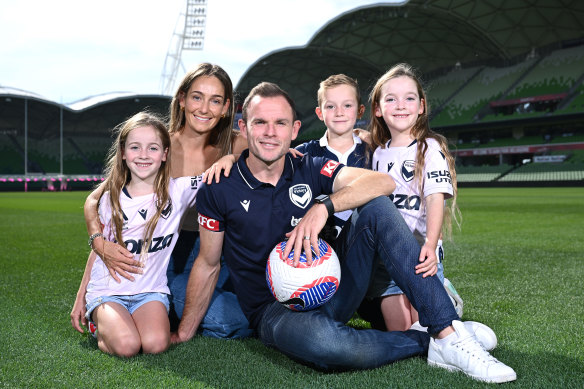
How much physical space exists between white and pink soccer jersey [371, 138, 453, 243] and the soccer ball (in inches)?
34.2

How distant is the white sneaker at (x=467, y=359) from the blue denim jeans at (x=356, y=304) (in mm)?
90

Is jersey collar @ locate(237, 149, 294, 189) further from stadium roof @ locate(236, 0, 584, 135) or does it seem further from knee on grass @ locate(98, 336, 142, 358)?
stadium roof @ locate(236, 0, 584, 135)

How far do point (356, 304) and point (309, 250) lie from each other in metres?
0.53

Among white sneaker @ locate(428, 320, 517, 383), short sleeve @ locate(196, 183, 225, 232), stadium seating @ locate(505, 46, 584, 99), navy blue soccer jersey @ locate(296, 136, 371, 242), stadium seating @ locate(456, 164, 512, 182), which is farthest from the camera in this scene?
stadium seating @ locate(505, 46, 584, 99)

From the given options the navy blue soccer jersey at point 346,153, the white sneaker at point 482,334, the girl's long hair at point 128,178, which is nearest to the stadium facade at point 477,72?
the navy blue soccer jersey at point 346,153

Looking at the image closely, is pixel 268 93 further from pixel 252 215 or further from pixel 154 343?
pixel 154 343

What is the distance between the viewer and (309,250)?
8.86 ft

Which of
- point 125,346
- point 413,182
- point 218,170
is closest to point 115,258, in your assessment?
point 125,346

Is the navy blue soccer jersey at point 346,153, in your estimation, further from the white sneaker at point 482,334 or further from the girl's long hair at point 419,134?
the white sneaker at point 482,334

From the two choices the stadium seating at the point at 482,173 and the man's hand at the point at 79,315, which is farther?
the stadium seating at the point at 482,173

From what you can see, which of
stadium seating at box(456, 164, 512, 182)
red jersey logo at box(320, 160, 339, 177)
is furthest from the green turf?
stadium seating at box(456, 164, 512, 182)

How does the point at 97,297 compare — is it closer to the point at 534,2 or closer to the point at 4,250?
the point at 4,250

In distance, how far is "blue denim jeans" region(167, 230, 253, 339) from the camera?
332 centimetres

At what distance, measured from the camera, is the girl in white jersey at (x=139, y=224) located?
3244 mm
